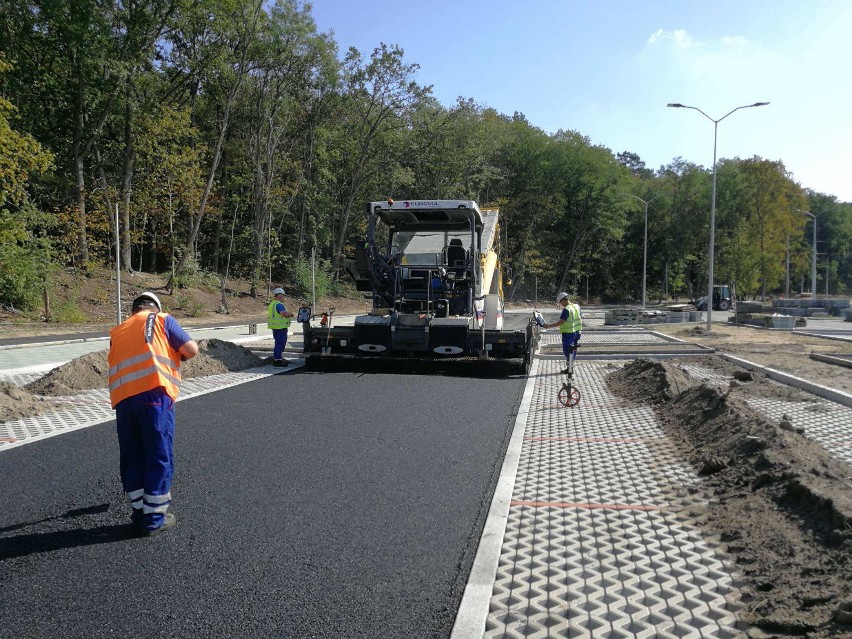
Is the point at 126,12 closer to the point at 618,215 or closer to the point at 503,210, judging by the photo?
the point at 503,210

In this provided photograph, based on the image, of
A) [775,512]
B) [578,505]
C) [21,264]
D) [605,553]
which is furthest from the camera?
[21,264]

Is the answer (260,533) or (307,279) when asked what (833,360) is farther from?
(307,279)

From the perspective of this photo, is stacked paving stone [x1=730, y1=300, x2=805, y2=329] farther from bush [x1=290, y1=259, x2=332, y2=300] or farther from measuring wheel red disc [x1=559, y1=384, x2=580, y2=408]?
bush [x1=290, y1=259, x2=332, y2=300]

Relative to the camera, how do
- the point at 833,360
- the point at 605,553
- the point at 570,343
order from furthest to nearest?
1. the point at 833,360
2. the point at 570,343
3. the point at 605,553

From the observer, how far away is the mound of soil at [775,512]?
3.26 meters

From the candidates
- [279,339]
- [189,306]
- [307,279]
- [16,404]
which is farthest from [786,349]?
[307,279]

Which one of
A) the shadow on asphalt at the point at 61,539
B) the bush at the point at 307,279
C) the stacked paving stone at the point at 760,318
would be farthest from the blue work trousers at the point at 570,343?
the bush at the point at 307,279

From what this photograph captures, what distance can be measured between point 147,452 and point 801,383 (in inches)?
379

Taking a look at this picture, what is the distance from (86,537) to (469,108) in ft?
151

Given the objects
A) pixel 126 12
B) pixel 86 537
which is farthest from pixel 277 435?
pixel 126 12

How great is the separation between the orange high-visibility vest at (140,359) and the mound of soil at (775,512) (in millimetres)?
3575

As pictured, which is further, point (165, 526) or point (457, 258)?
point (457, 258)

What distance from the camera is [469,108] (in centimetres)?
4722

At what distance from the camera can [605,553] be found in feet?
13.5
